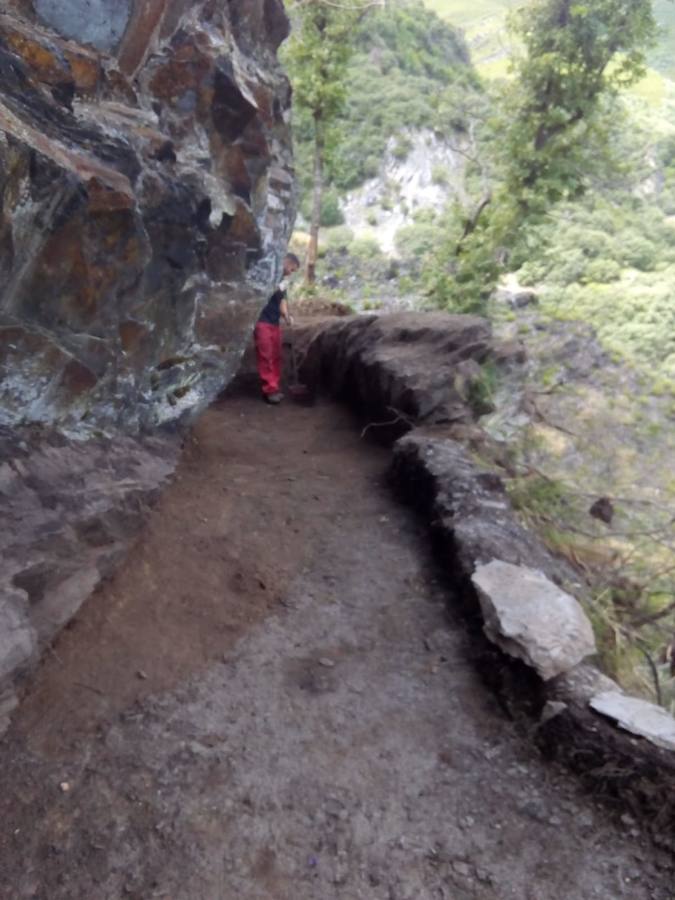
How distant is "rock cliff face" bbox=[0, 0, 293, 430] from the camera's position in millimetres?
3162

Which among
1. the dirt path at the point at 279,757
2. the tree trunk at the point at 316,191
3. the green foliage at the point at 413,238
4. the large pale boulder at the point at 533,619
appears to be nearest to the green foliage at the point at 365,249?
the green foliage at the point at 413,238

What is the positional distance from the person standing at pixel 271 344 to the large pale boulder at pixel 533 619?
4668 millimetres

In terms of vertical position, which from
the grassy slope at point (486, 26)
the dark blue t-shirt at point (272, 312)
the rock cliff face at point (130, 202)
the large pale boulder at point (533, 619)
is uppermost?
the grassy slope at point (486, 26)

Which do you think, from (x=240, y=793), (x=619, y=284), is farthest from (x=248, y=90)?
(x=619, y=284)

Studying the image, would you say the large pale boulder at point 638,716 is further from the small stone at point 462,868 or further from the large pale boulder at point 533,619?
the small stone at point 462,868

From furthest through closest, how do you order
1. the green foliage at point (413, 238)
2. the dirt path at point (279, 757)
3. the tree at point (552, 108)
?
1. the green foliage at point (413, 238)
2. the tree at point (552, 108)
3. the dirt path at point (279, 757)

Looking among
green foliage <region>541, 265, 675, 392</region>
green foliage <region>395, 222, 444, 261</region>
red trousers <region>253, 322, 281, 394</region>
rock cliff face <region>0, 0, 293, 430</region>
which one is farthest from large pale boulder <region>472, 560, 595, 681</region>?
green foliage <region>395, 222, 444, 261</region>

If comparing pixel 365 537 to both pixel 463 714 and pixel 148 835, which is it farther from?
pixel 148 835

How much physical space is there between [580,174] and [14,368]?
37.8 feet

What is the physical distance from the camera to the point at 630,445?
12.2 metres

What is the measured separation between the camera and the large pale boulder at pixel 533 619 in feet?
10.5

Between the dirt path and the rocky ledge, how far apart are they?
0.14 metres

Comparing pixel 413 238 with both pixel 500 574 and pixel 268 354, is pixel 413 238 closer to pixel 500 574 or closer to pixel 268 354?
pixel 268 354

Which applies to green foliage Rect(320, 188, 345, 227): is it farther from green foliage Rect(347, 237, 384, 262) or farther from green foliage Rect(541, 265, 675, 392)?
green foliage Rect(541, 265, 675, 392)
